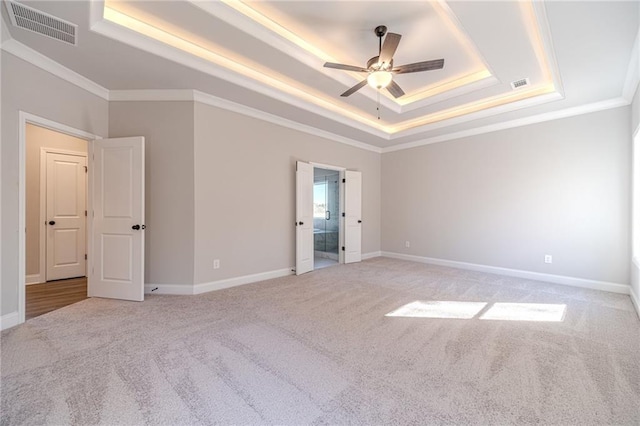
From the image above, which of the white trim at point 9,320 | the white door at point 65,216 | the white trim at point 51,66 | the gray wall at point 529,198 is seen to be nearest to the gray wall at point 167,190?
the white trim at point 51,66

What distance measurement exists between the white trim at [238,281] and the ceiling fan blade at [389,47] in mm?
3586

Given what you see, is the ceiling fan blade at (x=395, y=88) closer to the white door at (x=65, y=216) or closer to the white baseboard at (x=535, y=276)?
the white baseboard at (x=535, y=276)

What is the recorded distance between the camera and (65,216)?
4781 mm

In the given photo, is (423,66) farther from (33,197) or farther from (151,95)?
(33,197)

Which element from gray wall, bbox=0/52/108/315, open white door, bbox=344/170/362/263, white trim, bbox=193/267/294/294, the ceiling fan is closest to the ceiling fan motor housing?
the ceiling fan

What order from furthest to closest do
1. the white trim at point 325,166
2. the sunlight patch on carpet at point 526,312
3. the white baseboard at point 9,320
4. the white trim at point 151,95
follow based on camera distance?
the white trim at point 325,166, the white trim at point 151,95, the sunlight patch on carpet at point 526,312, the white baseboard at point 9,320

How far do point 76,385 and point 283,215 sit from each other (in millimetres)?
3490

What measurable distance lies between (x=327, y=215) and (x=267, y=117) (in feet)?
11.0

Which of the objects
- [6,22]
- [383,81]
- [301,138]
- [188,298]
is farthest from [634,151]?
[6,22]

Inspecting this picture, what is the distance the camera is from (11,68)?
2.72 meters

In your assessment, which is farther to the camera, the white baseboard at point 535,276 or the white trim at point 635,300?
the white baseboard at point 535,276

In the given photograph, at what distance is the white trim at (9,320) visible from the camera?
2.70m

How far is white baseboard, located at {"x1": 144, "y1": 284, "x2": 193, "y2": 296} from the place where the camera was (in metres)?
3.87

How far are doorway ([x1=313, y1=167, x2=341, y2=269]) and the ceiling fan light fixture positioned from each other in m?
3.59
